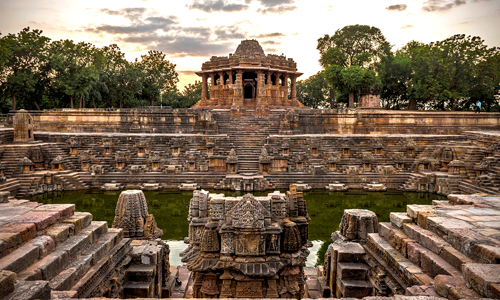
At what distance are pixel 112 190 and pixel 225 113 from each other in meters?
10.3

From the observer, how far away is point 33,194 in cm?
1412

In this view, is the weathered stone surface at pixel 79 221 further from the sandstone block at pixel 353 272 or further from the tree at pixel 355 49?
the tree at pixel 355 49

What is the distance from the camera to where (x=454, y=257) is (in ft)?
13.3

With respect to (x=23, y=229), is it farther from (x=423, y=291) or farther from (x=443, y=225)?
(x=443, y=225)

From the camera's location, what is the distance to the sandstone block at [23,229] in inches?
165

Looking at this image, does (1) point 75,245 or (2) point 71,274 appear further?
(1) point 75,245

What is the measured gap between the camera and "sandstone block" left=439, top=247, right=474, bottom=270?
395 centimetres

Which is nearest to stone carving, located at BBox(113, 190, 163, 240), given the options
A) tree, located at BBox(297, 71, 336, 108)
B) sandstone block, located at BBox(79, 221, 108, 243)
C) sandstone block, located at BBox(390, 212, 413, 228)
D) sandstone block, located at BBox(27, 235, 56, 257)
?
sandstone block, located at BBox(79, 221, 108, 243)

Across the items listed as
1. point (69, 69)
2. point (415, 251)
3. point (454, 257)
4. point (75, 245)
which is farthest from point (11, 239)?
point (69, 69)

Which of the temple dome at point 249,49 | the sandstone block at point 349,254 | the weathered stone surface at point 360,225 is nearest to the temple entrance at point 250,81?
the temple dome at point 249,49

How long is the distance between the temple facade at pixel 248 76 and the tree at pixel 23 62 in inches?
569

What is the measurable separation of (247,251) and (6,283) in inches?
118

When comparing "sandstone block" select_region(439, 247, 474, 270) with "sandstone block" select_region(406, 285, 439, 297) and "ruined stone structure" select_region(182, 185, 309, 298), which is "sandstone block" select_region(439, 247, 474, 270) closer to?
"sandstone block" select_region(406, 285, 439, 297)

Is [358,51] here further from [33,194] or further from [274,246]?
[274,246]
